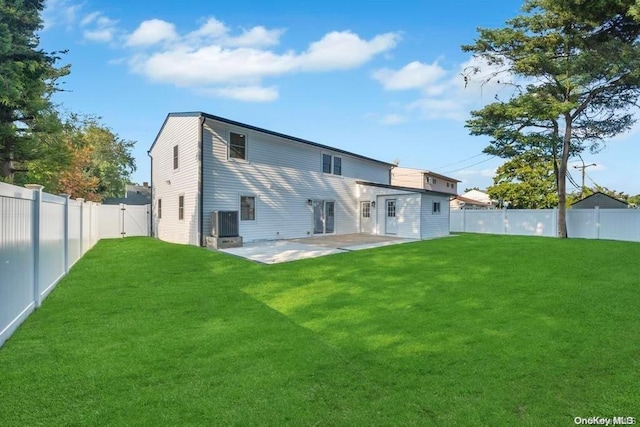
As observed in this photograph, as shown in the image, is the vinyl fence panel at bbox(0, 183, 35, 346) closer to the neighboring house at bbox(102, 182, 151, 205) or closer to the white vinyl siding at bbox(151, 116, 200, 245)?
the white vinyl siding at bbox(151, 116, 200, 245)

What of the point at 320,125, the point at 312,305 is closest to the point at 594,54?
the point at 320,125

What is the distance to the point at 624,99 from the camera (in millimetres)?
16688

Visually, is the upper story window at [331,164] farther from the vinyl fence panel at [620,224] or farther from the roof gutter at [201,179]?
the vinyl fence panel at [620,224]

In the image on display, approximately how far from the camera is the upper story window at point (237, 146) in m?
14.9

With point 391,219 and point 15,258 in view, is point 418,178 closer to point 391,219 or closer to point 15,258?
point 391,219

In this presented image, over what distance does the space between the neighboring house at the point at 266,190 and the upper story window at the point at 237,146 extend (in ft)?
0.14

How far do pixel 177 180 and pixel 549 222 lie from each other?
61.9 ft

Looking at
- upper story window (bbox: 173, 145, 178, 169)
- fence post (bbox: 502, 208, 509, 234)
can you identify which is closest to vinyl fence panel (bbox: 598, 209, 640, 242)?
fence post (bbox: 502, 208, 509, 234)

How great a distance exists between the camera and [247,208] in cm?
1532

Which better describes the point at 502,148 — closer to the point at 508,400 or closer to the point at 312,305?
the point at 312,305

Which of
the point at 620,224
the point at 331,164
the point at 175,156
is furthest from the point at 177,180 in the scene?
the point at 620,224

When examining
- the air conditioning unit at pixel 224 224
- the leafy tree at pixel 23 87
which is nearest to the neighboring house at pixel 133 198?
the leafy tree at pixel 23 87

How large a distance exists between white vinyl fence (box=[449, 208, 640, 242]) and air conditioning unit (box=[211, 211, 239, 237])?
15164mm

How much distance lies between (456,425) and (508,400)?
60cm
